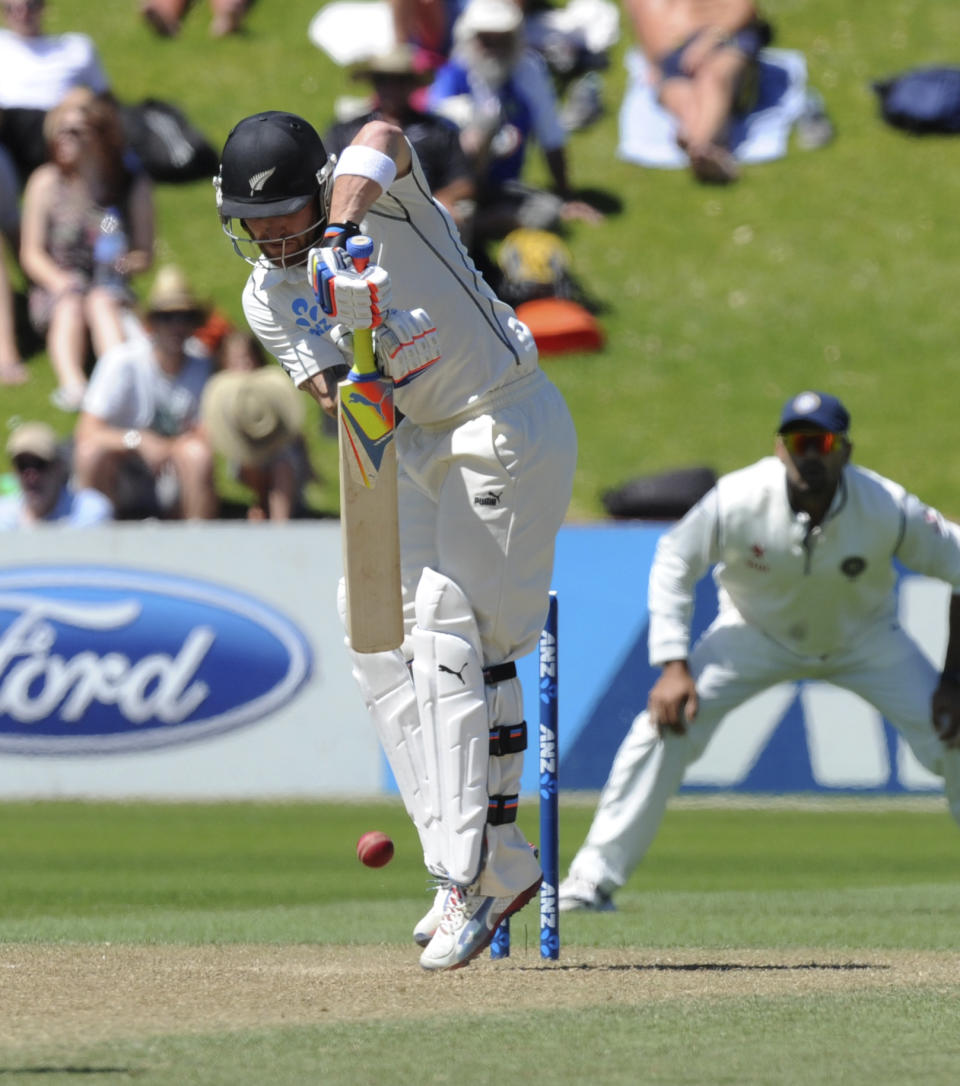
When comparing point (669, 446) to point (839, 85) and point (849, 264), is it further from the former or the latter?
point (839, 85)

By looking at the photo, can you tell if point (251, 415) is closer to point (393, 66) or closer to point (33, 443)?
point (33, 443)

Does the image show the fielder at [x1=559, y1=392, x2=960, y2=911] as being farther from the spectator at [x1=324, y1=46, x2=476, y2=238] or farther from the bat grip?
the spectator at [x1=324, y1=46, x2=476, y2=238]

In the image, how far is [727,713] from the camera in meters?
7.67

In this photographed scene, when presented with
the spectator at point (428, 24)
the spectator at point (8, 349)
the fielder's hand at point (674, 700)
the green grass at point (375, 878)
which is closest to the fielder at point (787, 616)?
the fielder's hand at point (674, 700)

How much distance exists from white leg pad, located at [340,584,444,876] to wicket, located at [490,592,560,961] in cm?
40

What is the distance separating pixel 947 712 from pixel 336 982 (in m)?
3.11

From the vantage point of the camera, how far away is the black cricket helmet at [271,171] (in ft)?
16.5

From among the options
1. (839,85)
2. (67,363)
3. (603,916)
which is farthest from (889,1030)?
(839,85)

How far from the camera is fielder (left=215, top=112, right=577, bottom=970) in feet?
16.8

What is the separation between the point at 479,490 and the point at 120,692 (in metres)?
7.03

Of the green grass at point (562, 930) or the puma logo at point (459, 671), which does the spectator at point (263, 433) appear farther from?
the puma logo at point (459, 671)

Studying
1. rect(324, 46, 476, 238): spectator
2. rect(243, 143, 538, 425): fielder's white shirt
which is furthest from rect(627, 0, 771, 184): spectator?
rect(243, 143, 538, 425): fielder's white shirt

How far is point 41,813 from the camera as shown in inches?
443

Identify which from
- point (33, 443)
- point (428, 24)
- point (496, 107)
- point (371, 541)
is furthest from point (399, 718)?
point (428, 24)
